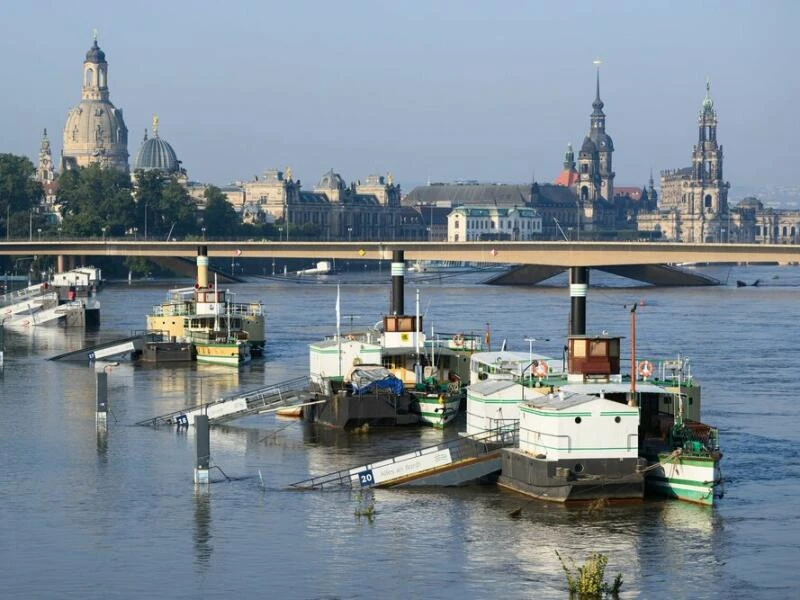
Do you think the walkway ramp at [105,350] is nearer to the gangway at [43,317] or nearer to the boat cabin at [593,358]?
the gangway at [43,317]

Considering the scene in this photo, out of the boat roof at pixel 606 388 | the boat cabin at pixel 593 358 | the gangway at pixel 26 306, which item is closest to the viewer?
the boat roof at pixel 606 388

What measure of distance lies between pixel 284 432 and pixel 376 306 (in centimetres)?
5801

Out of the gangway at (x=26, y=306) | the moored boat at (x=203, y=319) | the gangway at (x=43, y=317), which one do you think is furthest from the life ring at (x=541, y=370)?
the gangway at (x=26, y=306)

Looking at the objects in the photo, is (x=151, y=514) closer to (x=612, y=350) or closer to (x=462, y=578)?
(x=462, y=578)

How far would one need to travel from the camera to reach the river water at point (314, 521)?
3216cm

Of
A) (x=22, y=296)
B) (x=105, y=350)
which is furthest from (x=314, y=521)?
(x=22, y=296)

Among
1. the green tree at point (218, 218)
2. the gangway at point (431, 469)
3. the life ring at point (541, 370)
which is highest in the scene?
the green tree at point (218, 218)

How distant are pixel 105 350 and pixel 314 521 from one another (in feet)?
118

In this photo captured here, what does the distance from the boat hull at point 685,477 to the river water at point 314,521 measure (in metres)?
0.32

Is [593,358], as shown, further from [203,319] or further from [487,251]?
[487,251]

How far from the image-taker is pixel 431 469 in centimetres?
3969

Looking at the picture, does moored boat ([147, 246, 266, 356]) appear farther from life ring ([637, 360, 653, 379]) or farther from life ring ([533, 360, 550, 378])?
life ring ([637, 360, 653, 379])

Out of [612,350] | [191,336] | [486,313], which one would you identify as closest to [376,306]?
[486,313]

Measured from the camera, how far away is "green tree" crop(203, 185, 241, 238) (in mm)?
190750
